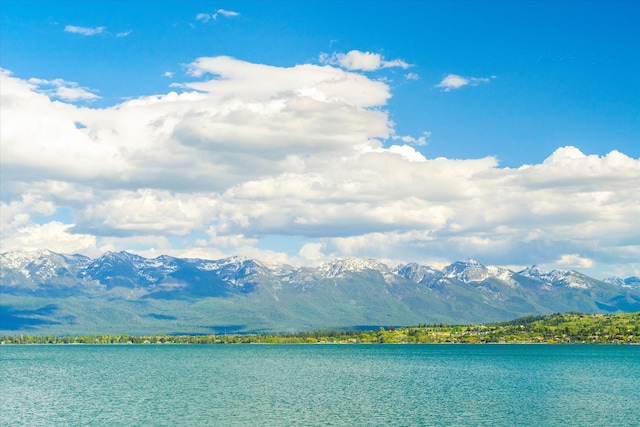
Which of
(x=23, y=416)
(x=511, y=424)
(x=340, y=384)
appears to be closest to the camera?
(x=511, y=424)

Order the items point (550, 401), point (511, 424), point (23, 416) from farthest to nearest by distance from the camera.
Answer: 1. point (550, 401)
2. point (23, 416)
3. point (511, 424)

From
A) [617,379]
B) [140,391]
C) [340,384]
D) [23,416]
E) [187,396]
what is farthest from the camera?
[617,379]

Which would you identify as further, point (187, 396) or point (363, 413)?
point (187, 396)

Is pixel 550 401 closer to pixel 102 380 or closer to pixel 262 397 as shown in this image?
pixel 262 397

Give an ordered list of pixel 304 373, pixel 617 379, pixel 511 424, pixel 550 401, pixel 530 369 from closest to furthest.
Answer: pixel 511 424 < pixel 550 401 < pixel 617 379 < pixel 304 373 < pixel 530 369

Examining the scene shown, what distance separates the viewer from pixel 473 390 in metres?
131

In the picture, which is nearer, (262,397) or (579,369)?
(262,397)

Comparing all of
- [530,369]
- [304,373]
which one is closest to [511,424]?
[304,373]

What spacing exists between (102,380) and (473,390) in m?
79.4

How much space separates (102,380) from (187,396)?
146ft

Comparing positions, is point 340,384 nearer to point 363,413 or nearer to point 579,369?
point 363,413

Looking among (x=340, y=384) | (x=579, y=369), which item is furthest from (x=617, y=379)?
(x=340, y=384)

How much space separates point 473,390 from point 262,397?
129ft

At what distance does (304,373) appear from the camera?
176 meters
